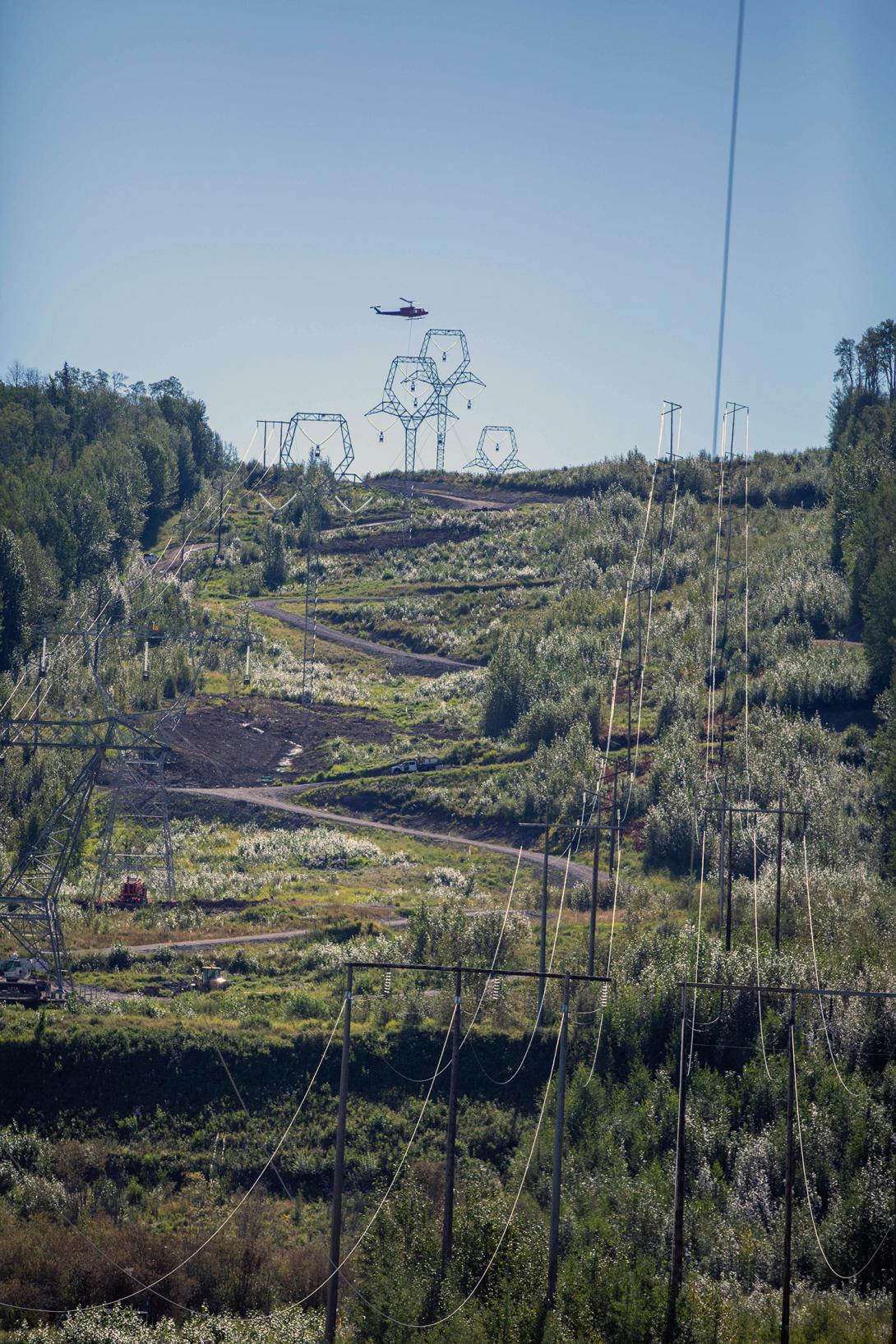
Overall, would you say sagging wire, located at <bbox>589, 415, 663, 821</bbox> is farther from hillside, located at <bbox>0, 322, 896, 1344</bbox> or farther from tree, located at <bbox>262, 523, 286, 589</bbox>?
tree, located at <bbox>262, 523, 286, 589</bbox>

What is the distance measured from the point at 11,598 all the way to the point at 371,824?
23.6 meters

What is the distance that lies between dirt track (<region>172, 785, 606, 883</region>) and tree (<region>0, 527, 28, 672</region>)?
1450 cm

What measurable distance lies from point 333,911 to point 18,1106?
14.7m

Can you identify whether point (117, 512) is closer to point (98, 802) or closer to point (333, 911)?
point (98, 802)

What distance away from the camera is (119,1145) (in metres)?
30.3

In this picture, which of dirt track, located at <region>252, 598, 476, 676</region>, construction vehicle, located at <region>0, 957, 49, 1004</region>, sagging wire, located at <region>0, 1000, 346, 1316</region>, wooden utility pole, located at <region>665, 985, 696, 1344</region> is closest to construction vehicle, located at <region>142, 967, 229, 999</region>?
construction vehicle, located at <region>0, 957, 49, 1004</region>

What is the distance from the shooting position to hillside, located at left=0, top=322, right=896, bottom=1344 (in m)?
25.9

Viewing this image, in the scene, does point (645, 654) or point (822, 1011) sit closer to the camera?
point (822, 1011)

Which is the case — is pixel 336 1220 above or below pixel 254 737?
below

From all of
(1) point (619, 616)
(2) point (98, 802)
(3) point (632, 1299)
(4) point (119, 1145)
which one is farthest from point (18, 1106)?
(1) point (619, 616)

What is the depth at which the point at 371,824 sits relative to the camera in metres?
56.7

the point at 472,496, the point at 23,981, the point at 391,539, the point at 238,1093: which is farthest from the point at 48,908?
the point at 472,496

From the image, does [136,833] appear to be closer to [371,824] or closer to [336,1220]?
[371,824]

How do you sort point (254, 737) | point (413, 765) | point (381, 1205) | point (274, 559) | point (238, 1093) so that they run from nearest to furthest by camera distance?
point (381, 1205) → point (238, 1093) → point (413, 765) → point (254, 737) → point (274, 559)
